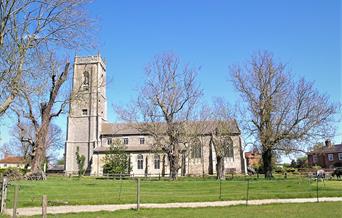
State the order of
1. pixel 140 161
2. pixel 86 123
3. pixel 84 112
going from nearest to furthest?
pixel 140 161, pixel 86 123, pixel 84 112

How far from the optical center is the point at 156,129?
36375mm

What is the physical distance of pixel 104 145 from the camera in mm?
60469

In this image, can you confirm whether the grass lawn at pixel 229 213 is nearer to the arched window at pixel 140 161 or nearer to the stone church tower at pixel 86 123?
the arched window at pixel 140 161

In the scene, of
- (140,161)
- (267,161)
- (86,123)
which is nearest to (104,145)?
(86,123)

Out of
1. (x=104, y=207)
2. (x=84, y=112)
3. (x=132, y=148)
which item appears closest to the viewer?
(x=104, y=207)

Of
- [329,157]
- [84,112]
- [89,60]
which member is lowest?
[329,157]

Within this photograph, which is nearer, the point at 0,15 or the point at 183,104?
the point at 0,15

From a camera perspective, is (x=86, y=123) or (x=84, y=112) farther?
(x=84, y=112)

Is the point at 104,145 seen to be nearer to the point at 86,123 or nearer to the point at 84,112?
the point at 86,123

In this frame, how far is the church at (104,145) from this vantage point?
184 feet

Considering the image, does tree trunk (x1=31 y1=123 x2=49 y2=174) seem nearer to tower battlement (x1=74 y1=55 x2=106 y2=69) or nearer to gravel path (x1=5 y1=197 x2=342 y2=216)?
gravel path (x1=5 y1=197 x2=342 y2=216)

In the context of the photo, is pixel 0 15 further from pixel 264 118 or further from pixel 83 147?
pixel 83 147

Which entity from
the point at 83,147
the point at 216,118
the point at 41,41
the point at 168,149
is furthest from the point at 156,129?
the point at 83,147

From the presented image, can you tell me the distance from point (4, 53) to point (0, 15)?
1.96 m
